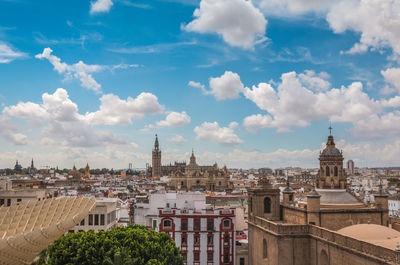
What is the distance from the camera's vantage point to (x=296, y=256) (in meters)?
33.8

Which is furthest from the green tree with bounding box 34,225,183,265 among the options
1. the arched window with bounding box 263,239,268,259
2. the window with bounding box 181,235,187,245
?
the window with bounding box 181,235,187,245

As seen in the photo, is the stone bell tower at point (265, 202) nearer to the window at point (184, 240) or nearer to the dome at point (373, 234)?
the window at point (184, 240)

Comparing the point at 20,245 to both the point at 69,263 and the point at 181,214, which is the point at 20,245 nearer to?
the point at 69,263

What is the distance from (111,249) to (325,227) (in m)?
19.3

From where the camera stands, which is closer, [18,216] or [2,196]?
[18,216]

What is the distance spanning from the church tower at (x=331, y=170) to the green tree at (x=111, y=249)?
18517mm

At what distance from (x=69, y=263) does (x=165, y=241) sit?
7.59 meters

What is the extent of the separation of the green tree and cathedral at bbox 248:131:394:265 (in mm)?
10759

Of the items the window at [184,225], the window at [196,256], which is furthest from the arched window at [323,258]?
the window at [184,225]

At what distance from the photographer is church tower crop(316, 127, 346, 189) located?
40219 millimetres

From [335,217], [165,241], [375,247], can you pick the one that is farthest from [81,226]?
[375,247]

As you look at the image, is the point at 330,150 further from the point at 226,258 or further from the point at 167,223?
the point at 167,223

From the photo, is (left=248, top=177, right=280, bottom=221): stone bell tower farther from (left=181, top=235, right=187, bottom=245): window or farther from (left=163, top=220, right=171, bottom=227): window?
(left=163, top=220, right=171, bottom=227): window

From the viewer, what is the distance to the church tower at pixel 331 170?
1583 inches
